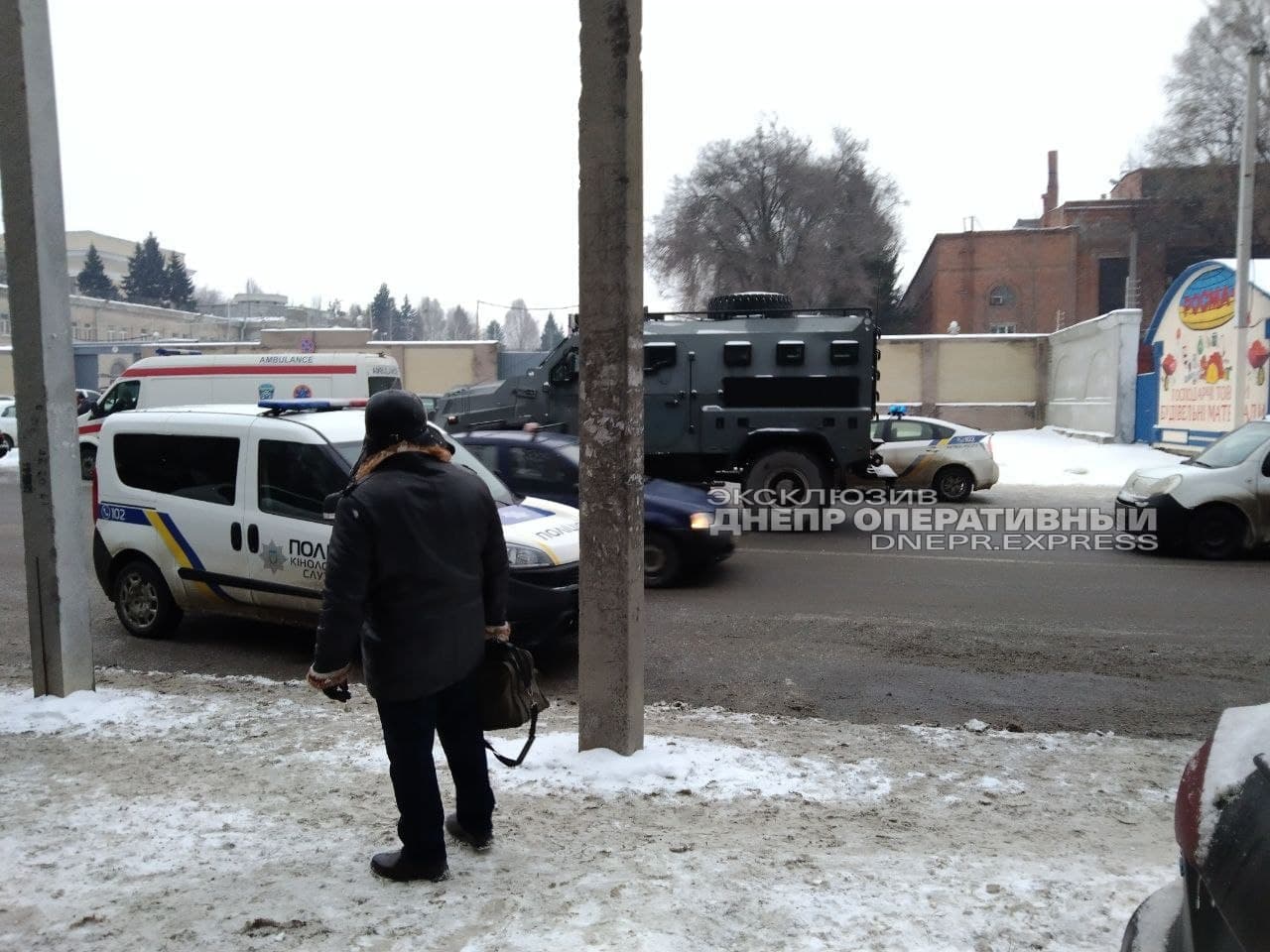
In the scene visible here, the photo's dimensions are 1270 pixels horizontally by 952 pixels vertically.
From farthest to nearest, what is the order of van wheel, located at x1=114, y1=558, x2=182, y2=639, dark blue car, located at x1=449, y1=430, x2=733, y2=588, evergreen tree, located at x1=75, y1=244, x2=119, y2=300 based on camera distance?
evergreen tree, located at x1=75, y1=244, x2=119, y2=300 → dark blue car, located at x1=449, y1=430, x2=733, y2=588 → van wheel, located at x1=114, y1=558, x2=182, y2=639

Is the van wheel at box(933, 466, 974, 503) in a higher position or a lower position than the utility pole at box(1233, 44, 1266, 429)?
lower

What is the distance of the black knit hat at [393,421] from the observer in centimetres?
330

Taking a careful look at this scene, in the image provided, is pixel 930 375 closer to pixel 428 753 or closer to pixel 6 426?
pixel 6 426

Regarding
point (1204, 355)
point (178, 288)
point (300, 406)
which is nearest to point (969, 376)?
point (1204, 355)

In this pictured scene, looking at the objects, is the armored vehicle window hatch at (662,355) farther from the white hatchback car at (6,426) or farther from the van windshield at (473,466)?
the white hatchback car at (6,426)

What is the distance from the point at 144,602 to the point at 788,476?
8.46 m

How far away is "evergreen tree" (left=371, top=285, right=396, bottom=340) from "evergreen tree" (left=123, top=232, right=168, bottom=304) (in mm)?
25943

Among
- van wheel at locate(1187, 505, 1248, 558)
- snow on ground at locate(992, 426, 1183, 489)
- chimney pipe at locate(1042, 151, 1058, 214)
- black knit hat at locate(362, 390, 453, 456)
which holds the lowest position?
snow on ground at locate(992, 426, 1183, 489)

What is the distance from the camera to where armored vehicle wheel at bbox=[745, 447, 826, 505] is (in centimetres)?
1348

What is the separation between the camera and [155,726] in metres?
5.14

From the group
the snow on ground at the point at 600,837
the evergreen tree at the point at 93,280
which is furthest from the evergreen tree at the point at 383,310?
the snow on ground at the point at 600,837

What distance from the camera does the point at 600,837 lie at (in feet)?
12.4

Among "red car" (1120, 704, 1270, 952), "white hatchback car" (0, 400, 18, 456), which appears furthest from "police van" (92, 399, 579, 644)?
"white hatchback car" (0, 400, 18, 456)

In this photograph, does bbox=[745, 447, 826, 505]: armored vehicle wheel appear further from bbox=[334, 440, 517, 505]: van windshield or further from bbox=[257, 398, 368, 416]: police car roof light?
bbox=[257, 398, 368, 416]: police car roof light
